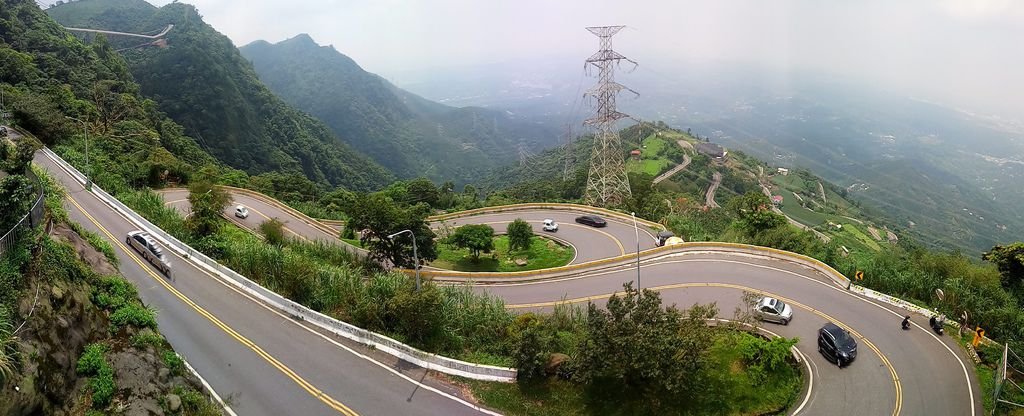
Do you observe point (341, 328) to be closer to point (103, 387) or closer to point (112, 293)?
point (112, 293)

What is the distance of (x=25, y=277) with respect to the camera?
12891 mm

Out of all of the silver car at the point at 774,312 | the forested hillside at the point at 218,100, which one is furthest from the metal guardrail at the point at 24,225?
the forested hillside at the point at 218,100

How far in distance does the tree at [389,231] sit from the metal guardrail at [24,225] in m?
16.3

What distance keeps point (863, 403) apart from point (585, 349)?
10.2 metres

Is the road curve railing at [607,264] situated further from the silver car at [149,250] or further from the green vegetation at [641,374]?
the green vegetation at [641,374]

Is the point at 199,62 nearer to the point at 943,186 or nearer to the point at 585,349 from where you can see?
the point at 585,349

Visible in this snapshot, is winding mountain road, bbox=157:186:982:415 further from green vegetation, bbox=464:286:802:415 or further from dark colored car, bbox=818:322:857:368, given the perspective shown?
green vegetation, bbox=464:286:802:415

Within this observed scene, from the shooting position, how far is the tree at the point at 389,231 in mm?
31031

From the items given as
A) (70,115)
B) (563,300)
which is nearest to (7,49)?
A: (70,115)

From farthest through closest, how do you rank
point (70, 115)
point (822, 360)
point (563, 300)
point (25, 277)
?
1. point (70, 115)
2. point (563, 300)
3. point (822, 360)
4. point (25, 277)

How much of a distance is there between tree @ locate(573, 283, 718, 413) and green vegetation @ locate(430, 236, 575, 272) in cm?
1897

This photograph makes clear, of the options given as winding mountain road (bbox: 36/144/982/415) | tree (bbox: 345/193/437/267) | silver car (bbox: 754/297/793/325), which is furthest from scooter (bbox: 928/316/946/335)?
tree (bbox: 345/193/437/267)

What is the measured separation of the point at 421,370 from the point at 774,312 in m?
16.4

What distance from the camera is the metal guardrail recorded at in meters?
13.0
